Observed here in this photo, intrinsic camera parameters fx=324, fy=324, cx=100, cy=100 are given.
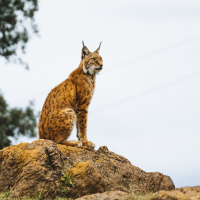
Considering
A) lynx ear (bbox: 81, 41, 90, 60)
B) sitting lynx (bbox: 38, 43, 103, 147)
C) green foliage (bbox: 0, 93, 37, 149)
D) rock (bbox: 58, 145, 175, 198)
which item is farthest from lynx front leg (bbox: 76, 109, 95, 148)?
green foliage (bbox: 0, 93, 37, 149)

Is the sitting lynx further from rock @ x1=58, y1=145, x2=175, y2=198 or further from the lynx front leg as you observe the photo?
rock @ x1=58, y1=145, x2=175, y2=198

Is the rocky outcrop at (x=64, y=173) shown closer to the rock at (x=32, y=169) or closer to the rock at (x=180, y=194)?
the rock at (x=32, y=169)

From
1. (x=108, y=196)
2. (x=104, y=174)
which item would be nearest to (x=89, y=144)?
(x=104, y=174)

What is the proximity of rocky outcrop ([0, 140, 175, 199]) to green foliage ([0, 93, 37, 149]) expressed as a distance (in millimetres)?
10245

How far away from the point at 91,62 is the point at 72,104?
51.8 inches

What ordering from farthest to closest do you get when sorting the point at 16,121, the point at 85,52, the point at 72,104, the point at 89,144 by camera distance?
the point at 16,121 < the point at 85,52 < the point at 72,104 < the point at 89,144

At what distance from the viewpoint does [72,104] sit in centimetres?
846

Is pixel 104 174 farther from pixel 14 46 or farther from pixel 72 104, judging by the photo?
pixel 14 46

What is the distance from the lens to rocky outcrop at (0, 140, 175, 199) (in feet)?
21.7

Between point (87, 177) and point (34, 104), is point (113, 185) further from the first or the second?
point (34, 104)

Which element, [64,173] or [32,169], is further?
[64,173]

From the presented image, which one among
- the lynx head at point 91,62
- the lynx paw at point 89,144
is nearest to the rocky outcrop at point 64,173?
the lynx paw at point 89,144

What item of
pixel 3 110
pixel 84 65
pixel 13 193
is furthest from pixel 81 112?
pixel 3 110

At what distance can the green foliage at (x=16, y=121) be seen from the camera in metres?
17.5
